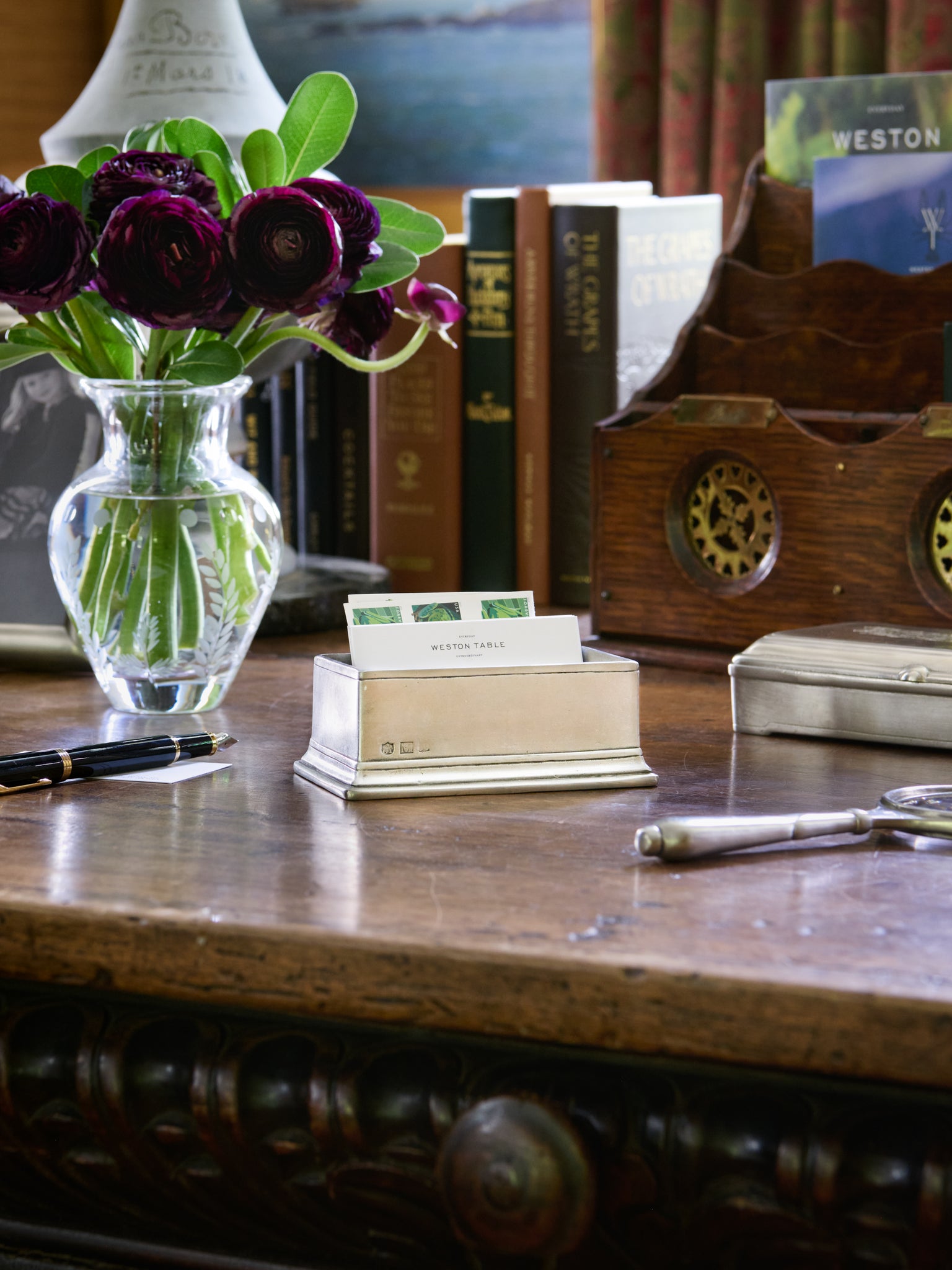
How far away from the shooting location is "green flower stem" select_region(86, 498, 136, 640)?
38.2 inches

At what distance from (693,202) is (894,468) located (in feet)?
1.51

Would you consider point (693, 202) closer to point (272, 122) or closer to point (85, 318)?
point (272, 122)

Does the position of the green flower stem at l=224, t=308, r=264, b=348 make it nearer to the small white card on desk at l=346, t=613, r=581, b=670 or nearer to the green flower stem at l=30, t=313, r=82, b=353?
the green flower stem at l=30, t=313, r=82, b=353

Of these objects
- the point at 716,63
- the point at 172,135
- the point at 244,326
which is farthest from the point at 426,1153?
the point at 716,63

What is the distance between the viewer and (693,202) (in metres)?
1.40

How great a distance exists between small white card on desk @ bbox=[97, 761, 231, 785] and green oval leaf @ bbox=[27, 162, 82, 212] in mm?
347

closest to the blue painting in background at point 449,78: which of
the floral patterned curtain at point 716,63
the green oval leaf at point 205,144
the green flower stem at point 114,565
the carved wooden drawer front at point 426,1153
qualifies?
the floral patterned curtain at point 716,63

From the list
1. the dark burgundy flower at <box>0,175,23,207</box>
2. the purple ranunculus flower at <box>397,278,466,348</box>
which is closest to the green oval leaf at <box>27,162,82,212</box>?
the dark burgundy flower at <box>0,175,23,207</box>

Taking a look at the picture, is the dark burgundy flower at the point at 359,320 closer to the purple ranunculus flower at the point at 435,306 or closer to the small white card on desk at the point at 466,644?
the purple ranunculus flower at the point at 435,306

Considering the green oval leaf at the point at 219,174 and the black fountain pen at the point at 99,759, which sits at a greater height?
the green oval leaf at the point at 219,174

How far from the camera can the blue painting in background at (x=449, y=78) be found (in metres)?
1.94

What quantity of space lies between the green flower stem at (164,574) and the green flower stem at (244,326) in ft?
0.36

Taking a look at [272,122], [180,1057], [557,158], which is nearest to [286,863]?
[180,1057]

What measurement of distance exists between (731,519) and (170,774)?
1.53 feet
